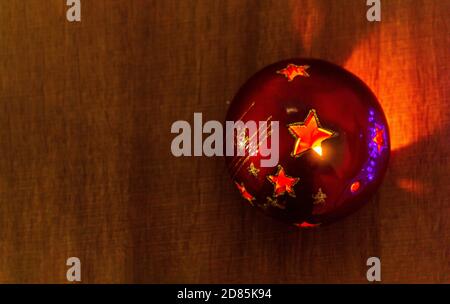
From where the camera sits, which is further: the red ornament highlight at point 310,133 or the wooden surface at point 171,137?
the wooden surface at point 171,137

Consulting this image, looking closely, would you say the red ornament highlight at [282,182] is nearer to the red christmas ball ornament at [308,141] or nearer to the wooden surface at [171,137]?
the red christmas ball ornament at [308,141]

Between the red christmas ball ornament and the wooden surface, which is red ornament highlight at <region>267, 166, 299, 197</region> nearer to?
the red christmas ball ornament

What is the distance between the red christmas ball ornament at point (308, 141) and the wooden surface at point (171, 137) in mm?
194

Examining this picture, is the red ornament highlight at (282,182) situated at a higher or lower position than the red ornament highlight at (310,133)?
lower

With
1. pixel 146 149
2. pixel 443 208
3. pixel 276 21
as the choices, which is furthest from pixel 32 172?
pixel 443 208

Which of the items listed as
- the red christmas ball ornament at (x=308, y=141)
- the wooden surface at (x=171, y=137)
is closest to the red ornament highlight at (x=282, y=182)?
the red christmas ball ornament at (x=308, y=141)

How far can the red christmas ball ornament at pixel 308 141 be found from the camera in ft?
2.36

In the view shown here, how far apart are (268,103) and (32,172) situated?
1.81 ft

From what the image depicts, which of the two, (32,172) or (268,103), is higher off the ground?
(268,103)

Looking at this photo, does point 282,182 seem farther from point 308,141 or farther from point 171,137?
point 171,137

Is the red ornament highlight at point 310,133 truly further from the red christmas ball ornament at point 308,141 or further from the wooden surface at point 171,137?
the wooden surface at point 171,137

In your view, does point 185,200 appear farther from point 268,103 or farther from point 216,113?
point 268,103

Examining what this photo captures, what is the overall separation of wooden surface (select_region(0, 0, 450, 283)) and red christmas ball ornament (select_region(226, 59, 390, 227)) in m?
0.19
